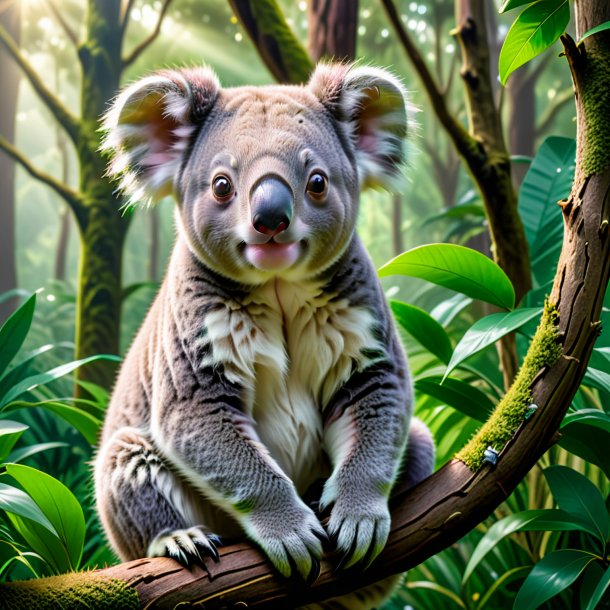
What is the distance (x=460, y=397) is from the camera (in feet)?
8.02

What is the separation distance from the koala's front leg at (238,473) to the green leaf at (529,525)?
814mm

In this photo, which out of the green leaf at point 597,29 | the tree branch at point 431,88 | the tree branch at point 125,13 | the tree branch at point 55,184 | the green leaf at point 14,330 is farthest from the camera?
the tree branch at point 125,13

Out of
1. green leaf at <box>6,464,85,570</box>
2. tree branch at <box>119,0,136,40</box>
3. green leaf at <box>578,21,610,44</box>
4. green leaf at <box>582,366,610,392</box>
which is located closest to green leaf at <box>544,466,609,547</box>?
green leaf at <box>582,366,610,392</box>

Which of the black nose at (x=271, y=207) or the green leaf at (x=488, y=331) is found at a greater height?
the black nose at (x=271, y=207)

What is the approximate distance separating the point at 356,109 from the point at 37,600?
4.99ft

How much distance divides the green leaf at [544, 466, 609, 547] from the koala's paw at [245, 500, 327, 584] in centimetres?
85

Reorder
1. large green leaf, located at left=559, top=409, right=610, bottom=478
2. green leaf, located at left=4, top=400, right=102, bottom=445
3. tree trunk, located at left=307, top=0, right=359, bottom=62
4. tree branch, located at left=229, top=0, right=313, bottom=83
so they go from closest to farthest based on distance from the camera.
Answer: large green leaf, located at left=559, top=409, right=610, bottom=478
green leaf, located at left=4, top=400, right=102, bottom=445
tree branch, located at left=229, top=0, right=313, bottom=83
tree trunk, located at left=307, top=0, right=359, bottom=62

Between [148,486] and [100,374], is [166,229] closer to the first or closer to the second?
[100,374]

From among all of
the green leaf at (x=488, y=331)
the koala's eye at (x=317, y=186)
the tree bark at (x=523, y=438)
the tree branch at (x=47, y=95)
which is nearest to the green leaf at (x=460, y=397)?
the green leaf at (x=488, y=331)

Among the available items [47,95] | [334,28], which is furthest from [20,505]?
[47,95]

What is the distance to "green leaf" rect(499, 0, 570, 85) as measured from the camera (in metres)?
1.77

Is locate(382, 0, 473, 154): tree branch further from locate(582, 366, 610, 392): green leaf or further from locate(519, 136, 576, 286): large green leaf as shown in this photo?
locate(582, 366, 610, 392): green leaf

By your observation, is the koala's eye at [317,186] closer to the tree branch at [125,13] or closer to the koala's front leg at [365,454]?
the koala's front leg at [365,454]

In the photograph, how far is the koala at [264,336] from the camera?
177cm
